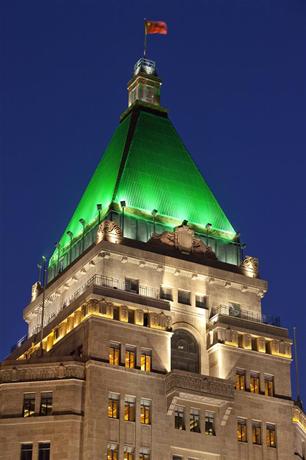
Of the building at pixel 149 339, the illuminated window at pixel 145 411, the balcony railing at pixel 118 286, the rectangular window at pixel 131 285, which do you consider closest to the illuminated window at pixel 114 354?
the building at pixel 149 339

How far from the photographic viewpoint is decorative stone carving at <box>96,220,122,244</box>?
100812 mm

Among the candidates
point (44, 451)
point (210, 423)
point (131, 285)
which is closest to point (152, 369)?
point (210, 423)

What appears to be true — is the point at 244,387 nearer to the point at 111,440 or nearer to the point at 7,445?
the point at 111,440

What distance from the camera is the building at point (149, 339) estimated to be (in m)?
90.8

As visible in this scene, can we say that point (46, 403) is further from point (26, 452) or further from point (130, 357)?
point (130, 357)

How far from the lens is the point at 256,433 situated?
96.2 metres

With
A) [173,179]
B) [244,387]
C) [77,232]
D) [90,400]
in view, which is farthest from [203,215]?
[90,400]

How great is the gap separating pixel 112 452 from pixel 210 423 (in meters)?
9.29

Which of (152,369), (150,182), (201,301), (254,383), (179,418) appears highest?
(150,182)

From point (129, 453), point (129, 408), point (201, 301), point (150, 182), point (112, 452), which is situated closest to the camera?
point (112, 452)

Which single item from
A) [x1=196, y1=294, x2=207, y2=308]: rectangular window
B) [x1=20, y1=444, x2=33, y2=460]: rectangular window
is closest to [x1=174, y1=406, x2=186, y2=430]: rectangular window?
[x1=196, y1=294, x2=207, y2=308]: rectangular window

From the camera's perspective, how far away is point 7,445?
89062 millimetres

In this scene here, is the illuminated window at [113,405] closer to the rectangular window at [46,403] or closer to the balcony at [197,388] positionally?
the balcony at [197,388]

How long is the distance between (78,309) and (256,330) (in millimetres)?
15565
